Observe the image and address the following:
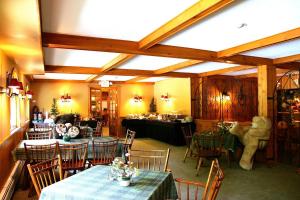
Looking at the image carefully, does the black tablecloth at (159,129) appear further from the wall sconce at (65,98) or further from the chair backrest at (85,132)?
the chair backrest at (85,132)

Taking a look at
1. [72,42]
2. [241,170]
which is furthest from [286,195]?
[72,42]

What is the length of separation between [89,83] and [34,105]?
256cm

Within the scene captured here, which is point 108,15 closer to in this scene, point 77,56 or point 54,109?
point 77,56

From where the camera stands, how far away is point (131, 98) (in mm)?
11789

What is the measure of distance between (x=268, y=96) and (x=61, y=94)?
845 centimetres

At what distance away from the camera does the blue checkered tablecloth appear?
2113mm

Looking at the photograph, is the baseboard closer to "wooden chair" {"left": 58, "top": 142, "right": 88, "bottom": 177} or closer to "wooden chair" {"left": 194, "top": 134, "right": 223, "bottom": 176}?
"wooden chair" {"left": 58, "top": 142, "right": 88, "bottom": 177}

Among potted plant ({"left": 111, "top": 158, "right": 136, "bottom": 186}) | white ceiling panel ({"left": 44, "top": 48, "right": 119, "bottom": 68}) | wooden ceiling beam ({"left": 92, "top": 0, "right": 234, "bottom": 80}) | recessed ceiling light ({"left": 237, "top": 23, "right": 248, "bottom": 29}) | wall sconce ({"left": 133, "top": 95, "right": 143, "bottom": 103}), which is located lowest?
potted plant ({"left": 111, "top": 158, "right": 136, "bottom": 186})

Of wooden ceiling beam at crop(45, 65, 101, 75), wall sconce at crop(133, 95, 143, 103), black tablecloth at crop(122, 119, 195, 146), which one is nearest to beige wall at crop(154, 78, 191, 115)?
wall sconce at crop(133, 95, 143, 103)

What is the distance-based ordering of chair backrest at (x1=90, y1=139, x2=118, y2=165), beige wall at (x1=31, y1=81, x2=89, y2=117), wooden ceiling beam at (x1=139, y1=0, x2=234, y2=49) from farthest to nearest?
beige wall at (x1=31, y1=81, x2=89, y2=117) < chair backrest at (x1=90, y1=139, x2=118, y2=165) < wooden ceiling beam at (x1=139, y1=0, x2=234, y2=49)

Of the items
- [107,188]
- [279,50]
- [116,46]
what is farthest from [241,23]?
[107,188]

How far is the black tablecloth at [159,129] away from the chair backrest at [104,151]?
4.26 metres

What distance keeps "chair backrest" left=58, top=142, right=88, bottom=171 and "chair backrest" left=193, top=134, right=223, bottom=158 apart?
2.65 m

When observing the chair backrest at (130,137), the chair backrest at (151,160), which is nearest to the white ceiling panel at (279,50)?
the chair backrest at (151,160)
